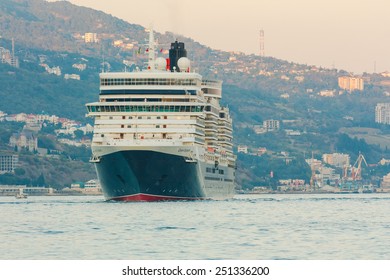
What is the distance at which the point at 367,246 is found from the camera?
69.7 m

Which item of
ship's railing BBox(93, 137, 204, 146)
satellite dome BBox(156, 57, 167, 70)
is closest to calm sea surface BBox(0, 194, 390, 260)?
ship's railing BBox(93, 137, 204, 146)

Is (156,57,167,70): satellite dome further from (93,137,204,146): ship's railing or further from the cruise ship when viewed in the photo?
(93,137,204,146): ship's railing

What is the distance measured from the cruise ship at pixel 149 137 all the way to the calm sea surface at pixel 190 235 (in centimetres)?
1730

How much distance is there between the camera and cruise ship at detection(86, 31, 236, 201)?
123 meters

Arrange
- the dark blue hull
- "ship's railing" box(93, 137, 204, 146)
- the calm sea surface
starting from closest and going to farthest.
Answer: the calm sea surface < the dark blue hull < "ship's railing" box(93, 137, 204, 146)

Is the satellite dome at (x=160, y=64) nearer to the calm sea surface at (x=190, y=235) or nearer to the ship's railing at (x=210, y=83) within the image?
the ship's railing at (x=210, y=83)

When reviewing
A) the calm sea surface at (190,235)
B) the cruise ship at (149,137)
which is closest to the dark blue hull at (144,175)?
the cruise ship at (149,137)

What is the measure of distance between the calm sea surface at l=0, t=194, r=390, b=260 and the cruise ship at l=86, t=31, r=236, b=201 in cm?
1730

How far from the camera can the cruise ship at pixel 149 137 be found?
405 ft

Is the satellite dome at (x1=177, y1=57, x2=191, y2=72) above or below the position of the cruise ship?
above

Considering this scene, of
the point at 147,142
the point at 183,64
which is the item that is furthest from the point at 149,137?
the point at 183,64

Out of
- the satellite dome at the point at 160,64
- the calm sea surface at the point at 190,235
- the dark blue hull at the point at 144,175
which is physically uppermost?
the satellite dome at the point at 160,64
